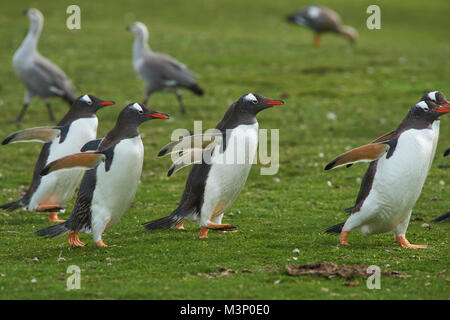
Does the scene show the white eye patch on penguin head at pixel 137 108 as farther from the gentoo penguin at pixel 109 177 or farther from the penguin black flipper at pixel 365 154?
the penguin black flipper at pixel 365 154

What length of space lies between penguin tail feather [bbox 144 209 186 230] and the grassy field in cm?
16

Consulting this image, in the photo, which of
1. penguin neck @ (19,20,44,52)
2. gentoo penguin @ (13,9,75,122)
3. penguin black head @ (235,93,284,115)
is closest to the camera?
penguin black head @ (235,93,284,115)

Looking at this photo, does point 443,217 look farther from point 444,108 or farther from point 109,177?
point 109,177

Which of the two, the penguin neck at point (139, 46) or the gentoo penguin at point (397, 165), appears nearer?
the gentoo penguin at point (397, 165)

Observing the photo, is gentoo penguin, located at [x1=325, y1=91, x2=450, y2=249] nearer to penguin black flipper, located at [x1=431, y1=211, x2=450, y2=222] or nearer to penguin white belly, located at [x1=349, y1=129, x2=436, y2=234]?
penguin white belly, located at [x1=349, y1=129, x2=436, y2=234]

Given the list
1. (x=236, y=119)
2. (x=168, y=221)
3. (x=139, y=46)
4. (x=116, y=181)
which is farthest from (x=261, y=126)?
(x=116, y=181)

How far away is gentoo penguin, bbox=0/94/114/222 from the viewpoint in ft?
34.8

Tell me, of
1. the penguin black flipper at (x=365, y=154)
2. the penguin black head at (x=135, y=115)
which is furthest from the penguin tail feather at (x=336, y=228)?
the penguin black head at (x=135, y=115)

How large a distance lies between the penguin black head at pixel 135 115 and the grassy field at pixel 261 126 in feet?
5.14

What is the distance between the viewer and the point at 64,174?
10820 millimetres

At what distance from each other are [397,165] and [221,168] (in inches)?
86.3

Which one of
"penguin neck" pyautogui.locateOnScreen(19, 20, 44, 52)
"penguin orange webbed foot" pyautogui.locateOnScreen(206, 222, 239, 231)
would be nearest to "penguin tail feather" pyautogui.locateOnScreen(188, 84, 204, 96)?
"penguin neck" pyautogui.locateOnScreen(19, 20, 44, 52)

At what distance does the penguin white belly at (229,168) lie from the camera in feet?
29.9
